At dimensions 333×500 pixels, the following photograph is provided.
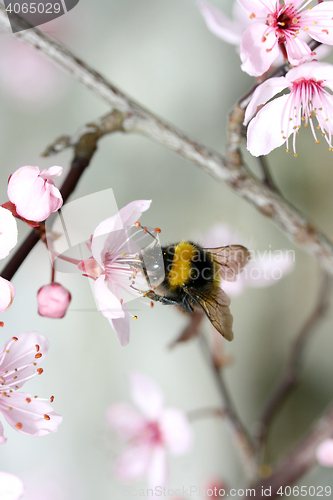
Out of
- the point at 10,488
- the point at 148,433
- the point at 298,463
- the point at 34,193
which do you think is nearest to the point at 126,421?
the point at 148,433

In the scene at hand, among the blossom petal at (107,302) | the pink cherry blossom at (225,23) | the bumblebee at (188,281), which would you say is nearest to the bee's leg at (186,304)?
the bumblebee at (188,281)

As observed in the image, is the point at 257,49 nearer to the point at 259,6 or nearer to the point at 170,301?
the point at 259,6

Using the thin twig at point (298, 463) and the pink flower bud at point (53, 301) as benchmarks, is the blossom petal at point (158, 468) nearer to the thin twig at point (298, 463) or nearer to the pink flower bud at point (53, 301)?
the thin twig at point (298, 463)

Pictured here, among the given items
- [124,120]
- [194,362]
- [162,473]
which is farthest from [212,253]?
[194,362]

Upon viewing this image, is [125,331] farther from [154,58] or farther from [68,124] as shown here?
[154,58]

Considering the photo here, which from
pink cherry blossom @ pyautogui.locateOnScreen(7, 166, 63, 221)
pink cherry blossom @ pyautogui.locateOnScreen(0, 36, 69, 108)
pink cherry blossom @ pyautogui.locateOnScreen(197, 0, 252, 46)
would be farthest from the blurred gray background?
pink cherry blossom @ pyautogui.locateOnScreen(7, 166, 63, 221)
